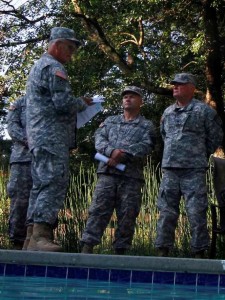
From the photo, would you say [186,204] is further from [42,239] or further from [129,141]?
[42,239]

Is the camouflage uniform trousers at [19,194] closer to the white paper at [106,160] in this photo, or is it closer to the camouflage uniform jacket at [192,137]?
the white paper at [106,160]

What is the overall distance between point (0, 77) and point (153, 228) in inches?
330

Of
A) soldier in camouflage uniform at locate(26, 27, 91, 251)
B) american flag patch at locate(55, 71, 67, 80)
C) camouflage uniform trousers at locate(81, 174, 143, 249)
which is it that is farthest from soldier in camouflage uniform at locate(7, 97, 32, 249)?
american flag patch at locate(55, 71, 67, 80)

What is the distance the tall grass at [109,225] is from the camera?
727 centimetres

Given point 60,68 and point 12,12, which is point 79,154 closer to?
point 12,12

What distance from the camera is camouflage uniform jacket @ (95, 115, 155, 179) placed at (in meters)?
6.32

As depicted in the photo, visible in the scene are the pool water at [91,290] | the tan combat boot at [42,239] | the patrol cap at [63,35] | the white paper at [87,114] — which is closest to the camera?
the pool water at [91,290]

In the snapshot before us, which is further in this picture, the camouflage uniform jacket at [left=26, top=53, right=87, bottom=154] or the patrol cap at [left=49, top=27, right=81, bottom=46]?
the patrol cap at [left=49, top=27, right=81, bottom=46]

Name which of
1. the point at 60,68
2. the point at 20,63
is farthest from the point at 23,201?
the point at 20,63

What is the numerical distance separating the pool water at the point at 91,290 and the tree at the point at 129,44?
8.87m

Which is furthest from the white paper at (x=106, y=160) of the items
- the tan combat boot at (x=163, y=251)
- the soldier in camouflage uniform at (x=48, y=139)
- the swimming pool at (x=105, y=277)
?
the swimming pool at (x=105, y=277)

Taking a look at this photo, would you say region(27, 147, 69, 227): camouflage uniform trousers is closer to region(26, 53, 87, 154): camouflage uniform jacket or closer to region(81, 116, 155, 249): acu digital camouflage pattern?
region(26, 53, 87, 154): camouflage uniform jacket

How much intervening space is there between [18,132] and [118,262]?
7.74 ft

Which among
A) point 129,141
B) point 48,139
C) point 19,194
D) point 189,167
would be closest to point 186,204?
point 189,167
